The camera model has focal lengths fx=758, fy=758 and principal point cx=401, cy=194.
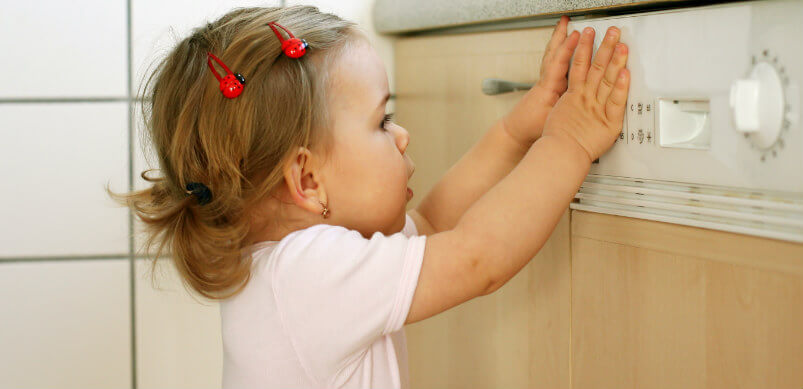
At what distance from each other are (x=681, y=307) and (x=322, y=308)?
0.31 metres

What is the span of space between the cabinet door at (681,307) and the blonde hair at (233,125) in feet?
0.96

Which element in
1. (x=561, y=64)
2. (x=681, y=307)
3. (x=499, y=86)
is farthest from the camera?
(x=499, y=86)

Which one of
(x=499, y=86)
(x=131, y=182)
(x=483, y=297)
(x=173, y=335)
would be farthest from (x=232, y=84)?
(x=173, y=335)

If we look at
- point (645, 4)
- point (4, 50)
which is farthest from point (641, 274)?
point (4, 50)

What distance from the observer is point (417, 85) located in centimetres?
113

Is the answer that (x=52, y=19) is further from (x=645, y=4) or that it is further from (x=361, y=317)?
(x=645, y=4)

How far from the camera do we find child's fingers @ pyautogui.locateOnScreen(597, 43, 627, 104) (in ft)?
2.10

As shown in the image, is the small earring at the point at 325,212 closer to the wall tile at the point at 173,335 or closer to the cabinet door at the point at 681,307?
the cabinet door at the point at 681,307

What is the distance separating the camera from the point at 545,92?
2.43 feet

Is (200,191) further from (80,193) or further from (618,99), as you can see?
(80,193)

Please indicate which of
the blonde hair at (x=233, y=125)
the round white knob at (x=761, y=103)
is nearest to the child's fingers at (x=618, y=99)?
the round white knob at (x=761, y=103)

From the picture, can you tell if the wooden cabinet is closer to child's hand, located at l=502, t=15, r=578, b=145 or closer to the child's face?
child's hand, located at l=502, t=15, r=578, b=145

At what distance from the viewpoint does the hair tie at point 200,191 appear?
Result: 0.77 m

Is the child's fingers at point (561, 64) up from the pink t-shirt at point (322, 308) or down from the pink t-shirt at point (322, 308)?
up
